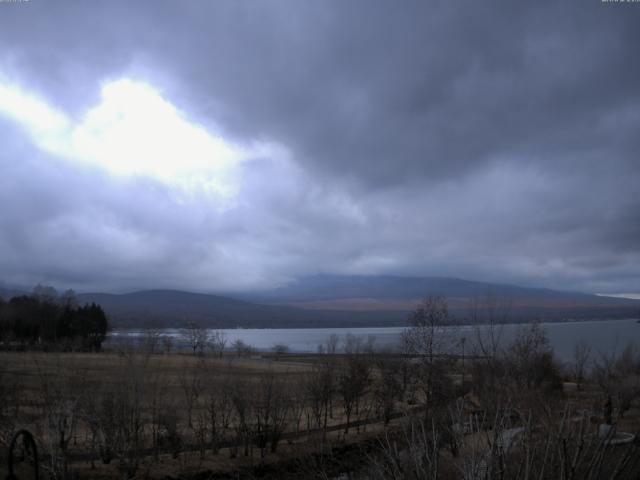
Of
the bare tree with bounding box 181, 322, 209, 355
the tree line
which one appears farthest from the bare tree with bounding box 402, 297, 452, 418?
the bare tree with bounding box 181, 322, 209, 355

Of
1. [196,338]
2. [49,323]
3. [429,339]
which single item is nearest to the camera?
[429,339]

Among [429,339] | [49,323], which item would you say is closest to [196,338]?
[49,323]

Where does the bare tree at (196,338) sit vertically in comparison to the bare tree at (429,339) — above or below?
below

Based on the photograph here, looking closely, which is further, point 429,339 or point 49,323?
point 49,323

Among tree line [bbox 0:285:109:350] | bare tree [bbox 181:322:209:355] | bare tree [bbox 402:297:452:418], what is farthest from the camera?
bare tree [bbox 181:322:209:355]

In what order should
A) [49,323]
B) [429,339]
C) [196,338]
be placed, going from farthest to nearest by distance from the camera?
[196,338]
[49,323]
[429,339]

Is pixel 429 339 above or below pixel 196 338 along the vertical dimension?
above

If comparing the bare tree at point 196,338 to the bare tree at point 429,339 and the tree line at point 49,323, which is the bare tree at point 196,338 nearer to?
the tree line at point 49,323

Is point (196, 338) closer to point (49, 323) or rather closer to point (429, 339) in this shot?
point (49, 323)

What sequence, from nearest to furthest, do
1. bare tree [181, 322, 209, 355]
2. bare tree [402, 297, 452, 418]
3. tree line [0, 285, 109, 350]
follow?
bare tree [402, 297, 452, 418] < tree line [0, 285, 109, 350] < bare tree [181, 322, 209, 355]

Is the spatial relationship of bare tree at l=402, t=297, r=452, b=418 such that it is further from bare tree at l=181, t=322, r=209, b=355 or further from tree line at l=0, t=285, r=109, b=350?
bare tree at l=181, t=322, r=209, b=355

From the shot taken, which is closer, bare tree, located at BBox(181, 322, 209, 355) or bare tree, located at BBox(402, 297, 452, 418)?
bare tree, located at BBox(402, 297, 452, 418)

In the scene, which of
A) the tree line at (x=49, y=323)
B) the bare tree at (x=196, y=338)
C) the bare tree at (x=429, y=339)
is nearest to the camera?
the bare tree at (x=429, y=339)

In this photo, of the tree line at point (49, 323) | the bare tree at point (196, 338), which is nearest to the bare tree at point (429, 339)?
the tree line at point (49, 323)
